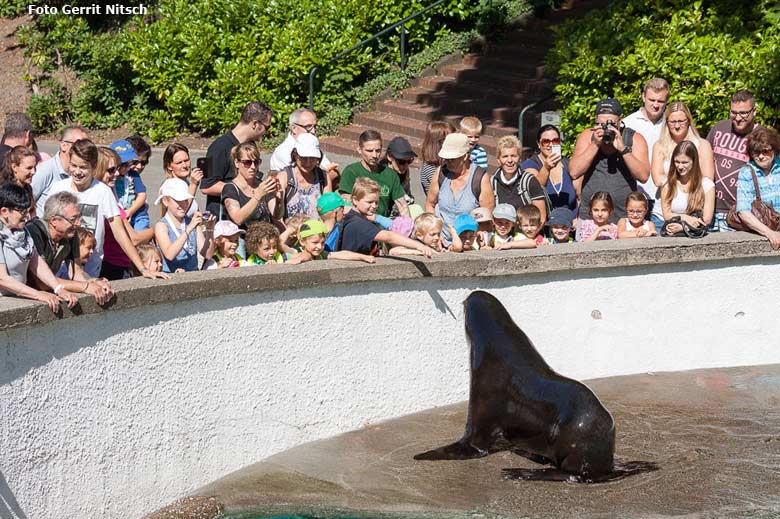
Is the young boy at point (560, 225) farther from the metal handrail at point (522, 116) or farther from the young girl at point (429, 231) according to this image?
the metal handrail at point (522, 116)

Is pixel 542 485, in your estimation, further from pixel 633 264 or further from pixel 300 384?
pixel 633 264

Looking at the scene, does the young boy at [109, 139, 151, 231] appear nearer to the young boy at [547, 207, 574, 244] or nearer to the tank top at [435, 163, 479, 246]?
the tank top at [435, 163, 479, 246]

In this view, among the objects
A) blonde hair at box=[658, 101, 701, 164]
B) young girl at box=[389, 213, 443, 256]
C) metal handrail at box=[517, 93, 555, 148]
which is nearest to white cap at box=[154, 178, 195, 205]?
young girl at box=[389, 213, 443, 256]

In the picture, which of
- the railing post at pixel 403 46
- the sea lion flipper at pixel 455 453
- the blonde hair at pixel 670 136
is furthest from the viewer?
the railing post at pixel 403 46

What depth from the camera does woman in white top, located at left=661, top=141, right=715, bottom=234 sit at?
8.93 m

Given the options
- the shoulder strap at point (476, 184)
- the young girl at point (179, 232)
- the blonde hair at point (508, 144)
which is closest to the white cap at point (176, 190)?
the young girl at point (179, 232)

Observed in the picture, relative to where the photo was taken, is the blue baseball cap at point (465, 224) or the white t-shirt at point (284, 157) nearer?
the blue baseball cap at point (465, 224)

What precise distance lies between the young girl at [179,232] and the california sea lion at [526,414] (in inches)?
76.4

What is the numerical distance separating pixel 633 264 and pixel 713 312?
2.85 feet

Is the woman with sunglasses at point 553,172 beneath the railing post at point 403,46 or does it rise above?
beneath

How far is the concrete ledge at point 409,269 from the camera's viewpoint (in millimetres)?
6539

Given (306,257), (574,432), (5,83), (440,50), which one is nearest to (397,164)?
(306,257)

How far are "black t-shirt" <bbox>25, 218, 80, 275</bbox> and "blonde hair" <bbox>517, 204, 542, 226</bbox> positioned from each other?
3.24 meters

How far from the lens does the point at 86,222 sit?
24.6ft
